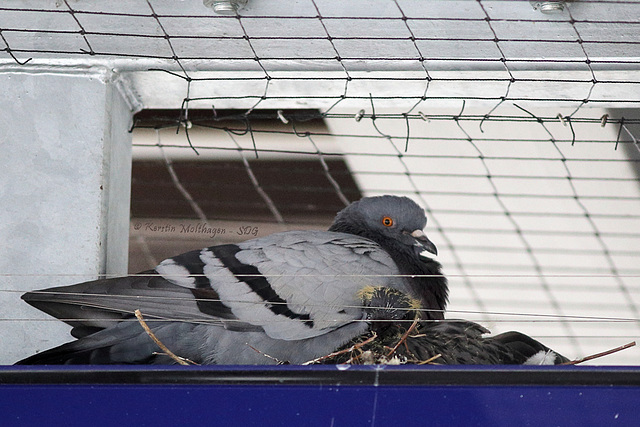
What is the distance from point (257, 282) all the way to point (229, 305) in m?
0.06

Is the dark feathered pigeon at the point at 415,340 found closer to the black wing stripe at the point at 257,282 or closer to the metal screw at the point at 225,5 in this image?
the black wing stripe at the point at 257,282

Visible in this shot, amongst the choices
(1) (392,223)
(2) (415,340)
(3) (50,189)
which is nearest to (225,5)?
(3) (50,189)

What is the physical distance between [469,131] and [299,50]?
1.59 m

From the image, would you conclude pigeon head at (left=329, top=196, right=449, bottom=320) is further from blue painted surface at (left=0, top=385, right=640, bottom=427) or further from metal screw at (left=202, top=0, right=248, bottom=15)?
blue painted surface at (left=0, top=385, right=640, bottom=427)

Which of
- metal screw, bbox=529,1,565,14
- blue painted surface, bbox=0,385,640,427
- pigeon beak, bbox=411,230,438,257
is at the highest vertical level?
metal screw, bbox=529,1,565,14

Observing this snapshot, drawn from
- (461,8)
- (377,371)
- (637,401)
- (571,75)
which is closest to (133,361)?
(377,371)

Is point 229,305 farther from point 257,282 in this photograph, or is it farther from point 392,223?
point 392,223

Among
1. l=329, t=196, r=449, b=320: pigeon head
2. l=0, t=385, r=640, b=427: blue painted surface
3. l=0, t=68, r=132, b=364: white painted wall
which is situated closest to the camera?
l=0, t=385, r=640, b=427: blue painted surface

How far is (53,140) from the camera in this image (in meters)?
1.43

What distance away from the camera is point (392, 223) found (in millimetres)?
1653

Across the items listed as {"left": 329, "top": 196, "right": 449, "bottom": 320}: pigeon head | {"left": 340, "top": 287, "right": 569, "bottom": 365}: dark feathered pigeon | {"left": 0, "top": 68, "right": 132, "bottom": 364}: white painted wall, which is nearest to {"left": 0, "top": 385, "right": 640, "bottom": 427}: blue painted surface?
{"left": 340, "top": 287, "right": 569, "bottom": 365}: dark feathered pigeon

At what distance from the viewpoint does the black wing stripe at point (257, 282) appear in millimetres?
1200

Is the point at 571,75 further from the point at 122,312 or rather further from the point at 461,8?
the point at 122,312

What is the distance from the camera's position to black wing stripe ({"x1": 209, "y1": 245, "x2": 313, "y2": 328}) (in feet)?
3.94
